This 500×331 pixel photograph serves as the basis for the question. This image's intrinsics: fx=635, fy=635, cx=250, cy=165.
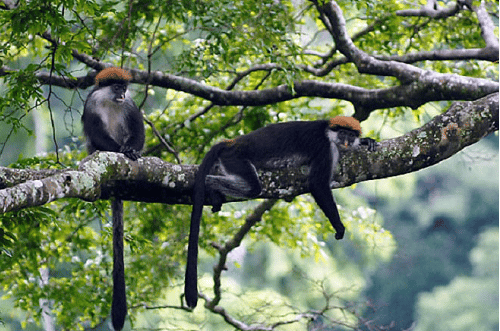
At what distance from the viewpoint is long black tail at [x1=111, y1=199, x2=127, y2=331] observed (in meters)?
3.68

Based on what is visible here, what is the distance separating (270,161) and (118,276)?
1.19m

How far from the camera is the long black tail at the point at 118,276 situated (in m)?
3.68

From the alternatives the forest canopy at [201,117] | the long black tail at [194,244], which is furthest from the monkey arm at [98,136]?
the long black tail at [194,244]

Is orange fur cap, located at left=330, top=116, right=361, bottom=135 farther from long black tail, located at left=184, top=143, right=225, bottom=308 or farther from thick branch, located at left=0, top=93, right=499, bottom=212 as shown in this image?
long black tail, located at left=184, top=143, right=225, bottom=308

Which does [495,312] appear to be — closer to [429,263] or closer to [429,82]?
[429,263]

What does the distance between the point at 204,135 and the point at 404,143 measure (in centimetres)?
285

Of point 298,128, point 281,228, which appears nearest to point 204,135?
point 281,228

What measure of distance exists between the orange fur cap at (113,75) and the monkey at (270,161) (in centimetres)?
113

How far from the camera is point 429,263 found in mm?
19281

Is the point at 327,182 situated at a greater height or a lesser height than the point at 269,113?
lesser

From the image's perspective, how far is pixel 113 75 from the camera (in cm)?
477

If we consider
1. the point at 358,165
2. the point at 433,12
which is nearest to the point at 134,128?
the point at 358,165

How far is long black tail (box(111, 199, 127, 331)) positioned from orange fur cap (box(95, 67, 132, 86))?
115 cm

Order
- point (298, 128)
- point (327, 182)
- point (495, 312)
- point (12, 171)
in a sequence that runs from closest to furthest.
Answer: point (12, 171)
point (327, 182)
point (298, 128)
point (495, 312)
